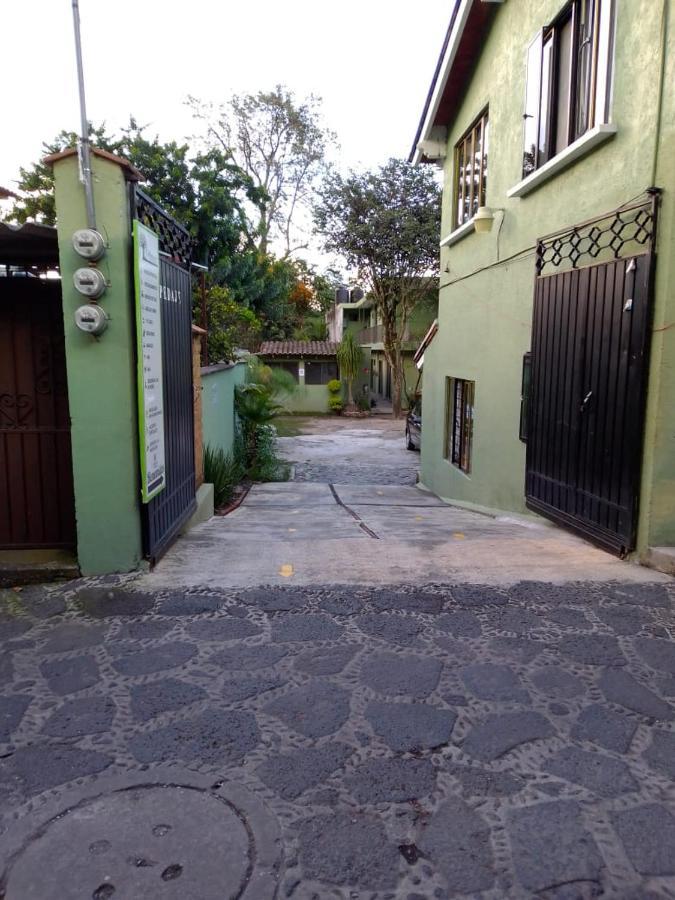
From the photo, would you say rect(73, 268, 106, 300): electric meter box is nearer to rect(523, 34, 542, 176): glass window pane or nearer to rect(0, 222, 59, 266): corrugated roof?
rect(0, 222, 59, 266): corrugated roof

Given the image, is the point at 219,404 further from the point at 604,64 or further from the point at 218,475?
the point at 604,64

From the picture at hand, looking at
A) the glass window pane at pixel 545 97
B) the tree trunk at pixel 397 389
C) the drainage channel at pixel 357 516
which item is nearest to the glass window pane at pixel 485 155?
the glass window pane at pixel 545 97

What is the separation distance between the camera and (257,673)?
3.20 metres

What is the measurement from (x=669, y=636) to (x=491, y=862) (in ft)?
6.83

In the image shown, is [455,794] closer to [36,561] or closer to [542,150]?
[36,561]

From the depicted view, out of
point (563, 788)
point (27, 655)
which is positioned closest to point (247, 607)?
point (27, 655)

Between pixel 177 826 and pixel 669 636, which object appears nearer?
pixel 177 826

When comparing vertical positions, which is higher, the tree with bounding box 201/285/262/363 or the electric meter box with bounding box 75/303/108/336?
the tree with bounding box 201/285/262/363

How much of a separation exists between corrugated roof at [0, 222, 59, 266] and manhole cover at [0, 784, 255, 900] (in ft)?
10.4

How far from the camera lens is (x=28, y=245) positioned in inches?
166

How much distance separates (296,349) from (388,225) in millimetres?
8334

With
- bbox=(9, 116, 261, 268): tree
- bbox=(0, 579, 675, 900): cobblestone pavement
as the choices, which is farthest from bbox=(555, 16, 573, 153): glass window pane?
bbox=(9, 116, 261, 268): tree

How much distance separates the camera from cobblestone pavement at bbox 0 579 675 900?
2.05 metres

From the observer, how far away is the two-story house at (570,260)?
15.3ft
